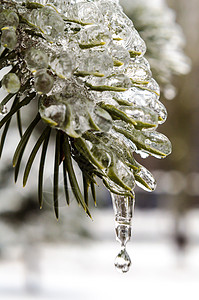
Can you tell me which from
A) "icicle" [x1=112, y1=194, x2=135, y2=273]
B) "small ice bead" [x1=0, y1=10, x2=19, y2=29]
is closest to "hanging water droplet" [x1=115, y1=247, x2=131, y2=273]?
"icicle" [x1=112, y1=194, x2=135, y2=273]

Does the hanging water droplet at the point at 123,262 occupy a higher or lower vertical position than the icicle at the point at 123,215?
lower

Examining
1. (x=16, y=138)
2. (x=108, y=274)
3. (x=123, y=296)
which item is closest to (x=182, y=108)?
(x=108, y=274)

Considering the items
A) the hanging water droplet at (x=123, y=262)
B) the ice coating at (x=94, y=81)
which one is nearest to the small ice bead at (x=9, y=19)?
the ice coating at (x=94, y=81)

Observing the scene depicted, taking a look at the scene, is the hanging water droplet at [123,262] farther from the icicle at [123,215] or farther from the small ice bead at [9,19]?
the small ice bead at [9,19]

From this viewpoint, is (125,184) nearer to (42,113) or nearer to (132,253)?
(42,113)

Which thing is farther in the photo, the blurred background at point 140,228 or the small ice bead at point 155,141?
the blurred background at point 140,228

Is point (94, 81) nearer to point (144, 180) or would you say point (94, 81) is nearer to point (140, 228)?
point (144, 180)

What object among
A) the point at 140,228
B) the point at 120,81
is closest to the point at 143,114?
the point at 120,81
